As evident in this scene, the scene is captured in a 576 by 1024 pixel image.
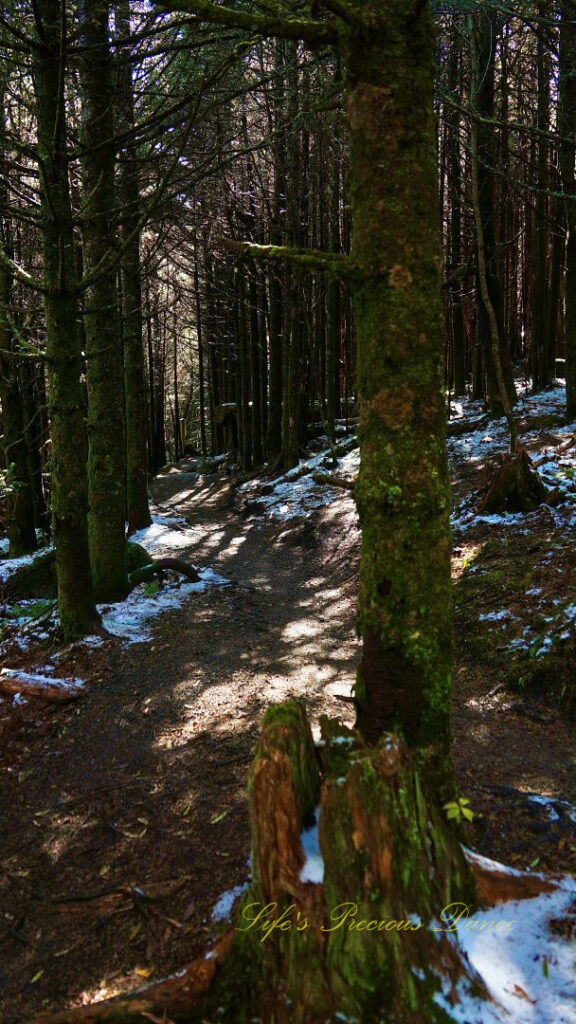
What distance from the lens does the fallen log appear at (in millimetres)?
5707

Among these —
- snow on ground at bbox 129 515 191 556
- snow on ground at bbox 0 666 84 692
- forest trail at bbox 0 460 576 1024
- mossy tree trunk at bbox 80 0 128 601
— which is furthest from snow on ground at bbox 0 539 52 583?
snow on ground at bbox 0 666 84 692

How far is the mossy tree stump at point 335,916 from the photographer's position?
7.27ft

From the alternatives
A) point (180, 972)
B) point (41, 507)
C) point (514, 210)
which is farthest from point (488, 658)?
point (514, 210)

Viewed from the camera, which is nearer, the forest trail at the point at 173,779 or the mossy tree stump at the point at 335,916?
the mossy tree stump at the point at 335,916

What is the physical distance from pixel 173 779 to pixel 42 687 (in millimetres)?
2024

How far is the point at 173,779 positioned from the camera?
4.40m

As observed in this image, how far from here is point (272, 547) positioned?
12.8 metres

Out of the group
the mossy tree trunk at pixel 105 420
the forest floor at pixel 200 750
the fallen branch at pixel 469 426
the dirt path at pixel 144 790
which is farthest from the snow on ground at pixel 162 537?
the fallen branch at pixel 469 426

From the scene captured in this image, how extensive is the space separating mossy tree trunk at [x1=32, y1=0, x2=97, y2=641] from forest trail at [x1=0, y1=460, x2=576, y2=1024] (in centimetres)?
74

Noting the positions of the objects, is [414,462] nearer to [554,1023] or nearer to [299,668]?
[554,1023]

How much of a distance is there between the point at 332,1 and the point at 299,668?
5.06 metres

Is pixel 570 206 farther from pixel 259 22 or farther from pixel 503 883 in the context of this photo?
pixel 503 883

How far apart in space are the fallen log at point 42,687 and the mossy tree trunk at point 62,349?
2.86 feet

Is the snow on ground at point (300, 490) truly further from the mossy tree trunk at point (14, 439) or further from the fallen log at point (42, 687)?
the fallen log at point (42, 687)
